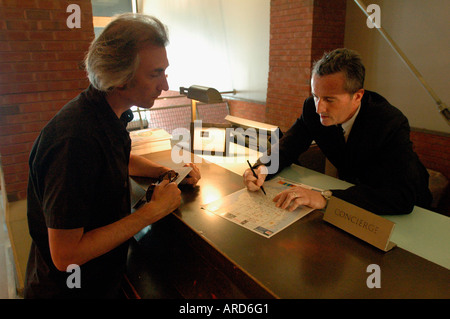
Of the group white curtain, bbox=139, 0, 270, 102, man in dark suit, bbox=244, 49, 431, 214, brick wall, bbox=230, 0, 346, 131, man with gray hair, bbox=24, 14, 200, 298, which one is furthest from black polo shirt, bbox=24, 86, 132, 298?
white curtain, bbox=139, 0, 270, 102

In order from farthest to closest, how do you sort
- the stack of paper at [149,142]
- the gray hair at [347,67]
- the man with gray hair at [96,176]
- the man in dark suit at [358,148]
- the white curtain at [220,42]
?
the white curtain at [220,42], the stack of paper at [149,142], the gray hair at [347,67], the man in dark suit at [358,148], the man with gray hair at [96,176]

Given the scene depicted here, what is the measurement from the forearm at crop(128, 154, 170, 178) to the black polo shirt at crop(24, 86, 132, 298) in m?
0.38

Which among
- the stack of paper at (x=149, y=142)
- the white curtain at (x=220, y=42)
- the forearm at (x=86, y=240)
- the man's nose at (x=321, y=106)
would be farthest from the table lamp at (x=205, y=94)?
the white curtain at (x=220, y=42)

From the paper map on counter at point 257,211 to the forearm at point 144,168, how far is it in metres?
0.40

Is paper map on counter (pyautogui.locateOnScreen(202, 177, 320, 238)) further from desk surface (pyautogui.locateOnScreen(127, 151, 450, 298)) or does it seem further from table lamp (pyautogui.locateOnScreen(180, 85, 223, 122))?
table lamp (pyautogui.locateOnScreen(180, 85, 223, 122))

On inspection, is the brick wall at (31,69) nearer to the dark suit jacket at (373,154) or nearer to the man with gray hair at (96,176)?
the man with gray hair at (96,176)

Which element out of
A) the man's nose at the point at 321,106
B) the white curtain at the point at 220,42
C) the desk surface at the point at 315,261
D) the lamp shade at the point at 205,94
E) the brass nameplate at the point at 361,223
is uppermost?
the white curtain at the point at 220,42

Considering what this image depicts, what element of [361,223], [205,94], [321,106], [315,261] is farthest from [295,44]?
[315,261]

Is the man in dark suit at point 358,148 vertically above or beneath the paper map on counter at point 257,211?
above

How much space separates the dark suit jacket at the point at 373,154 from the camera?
124 cm

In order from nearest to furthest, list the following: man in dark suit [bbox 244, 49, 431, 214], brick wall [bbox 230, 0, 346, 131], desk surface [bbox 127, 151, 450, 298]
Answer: desk surface [bbox 127, 151, 450, 298] → man in dark suit [bbox 244, 49, 431, 214] → brick wall [bbox 230, 0, 346, 131]

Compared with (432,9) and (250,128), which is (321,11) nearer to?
(432,9)

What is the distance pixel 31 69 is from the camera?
7.68 feet

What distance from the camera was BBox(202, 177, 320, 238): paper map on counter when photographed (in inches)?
43.0
